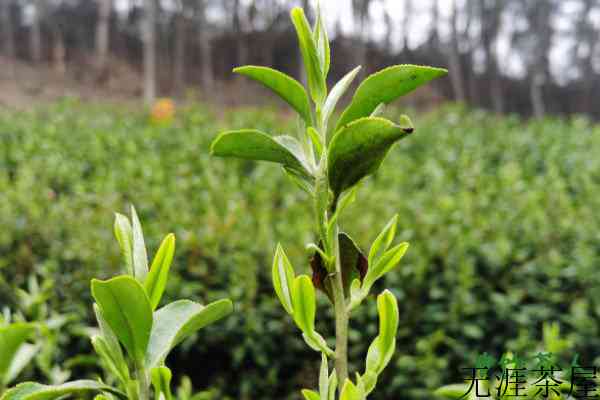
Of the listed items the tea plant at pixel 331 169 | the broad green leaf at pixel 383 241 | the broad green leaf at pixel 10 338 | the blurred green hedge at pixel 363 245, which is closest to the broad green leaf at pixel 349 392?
the tea plant at pixel 331 169

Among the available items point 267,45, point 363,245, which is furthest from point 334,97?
point 267,45

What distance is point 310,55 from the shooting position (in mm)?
445

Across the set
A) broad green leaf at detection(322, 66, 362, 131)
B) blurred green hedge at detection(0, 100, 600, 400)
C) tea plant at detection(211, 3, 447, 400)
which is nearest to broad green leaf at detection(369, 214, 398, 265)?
tea plant at detection(211, 3, 447, 400)

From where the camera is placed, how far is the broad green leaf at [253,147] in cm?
45

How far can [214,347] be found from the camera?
99.0 inches

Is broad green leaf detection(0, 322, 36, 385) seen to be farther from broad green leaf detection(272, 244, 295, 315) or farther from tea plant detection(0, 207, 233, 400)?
broad green leaf detection(272, 244, 295, 315)

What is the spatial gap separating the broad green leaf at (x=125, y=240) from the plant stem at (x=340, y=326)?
0.52 ft

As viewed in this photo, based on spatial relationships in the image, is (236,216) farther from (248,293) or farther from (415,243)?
(415,243)

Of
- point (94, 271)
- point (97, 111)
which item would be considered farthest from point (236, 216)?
point (97, 111)

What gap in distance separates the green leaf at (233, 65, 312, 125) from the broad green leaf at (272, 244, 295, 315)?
116 mm

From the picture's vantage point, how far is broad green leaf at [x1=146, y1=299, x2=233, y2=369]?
17.2 inches

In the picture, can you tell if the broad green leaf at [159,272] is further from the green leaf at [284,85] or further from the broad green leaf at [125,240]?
the green leaf at [284,85]

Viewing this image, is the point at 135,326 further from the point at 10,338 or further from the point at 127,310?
the point at 10,338

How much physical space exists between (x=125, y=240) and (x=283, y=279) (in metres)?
0.13
